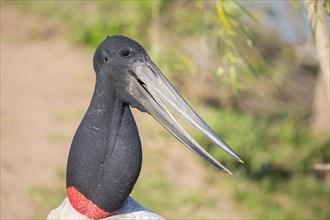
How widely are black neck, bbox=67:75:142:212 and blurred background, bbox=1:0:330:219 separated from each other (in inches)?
51.4

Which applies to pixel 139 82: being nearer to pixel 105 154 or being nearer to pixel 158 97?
pixel 158 97

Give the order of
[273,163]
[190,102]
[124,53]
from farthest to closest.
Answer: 1. [190,102]
2. [273,163]
3. [124,53]

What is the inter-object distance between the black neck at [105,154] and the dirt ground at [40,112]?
7.60ft

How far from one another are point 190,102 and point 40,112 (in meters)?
1.39

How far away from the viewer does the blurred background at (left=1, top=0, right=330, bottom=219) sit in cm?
575

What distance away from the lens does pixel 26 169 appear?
613 centimetres

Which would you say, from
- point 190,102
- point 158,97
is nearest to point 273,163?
point 190,102

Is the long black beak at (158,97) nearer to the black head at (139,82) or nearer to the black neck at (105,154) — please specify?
the black head at (139,82)

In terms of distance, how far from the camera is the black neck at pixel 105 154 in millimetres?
3158

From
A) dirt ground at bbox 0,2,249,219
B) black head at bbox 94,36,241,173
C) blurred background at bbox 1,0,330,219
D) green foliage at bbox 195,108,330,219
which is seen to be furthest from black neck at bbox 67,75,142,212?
green foliage at bbox 195,108,330,219

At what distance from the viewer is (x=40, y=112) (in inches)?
278

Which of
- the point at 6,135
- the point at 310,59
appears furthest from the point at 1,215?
the point at 310,59

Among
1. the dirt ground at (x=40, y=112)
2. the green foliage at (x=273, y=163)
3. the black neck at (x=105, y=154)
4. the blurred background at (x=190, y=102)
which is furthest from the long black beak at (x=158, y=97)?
the green foliage at (x=273, y=163)

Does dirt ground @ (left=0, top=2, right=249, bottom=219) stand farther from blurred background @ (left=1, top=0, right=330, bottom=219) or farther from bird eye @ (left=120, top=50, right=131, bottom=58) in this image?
bird eye @ (left=120, top=50, right=131, bottom=58)
